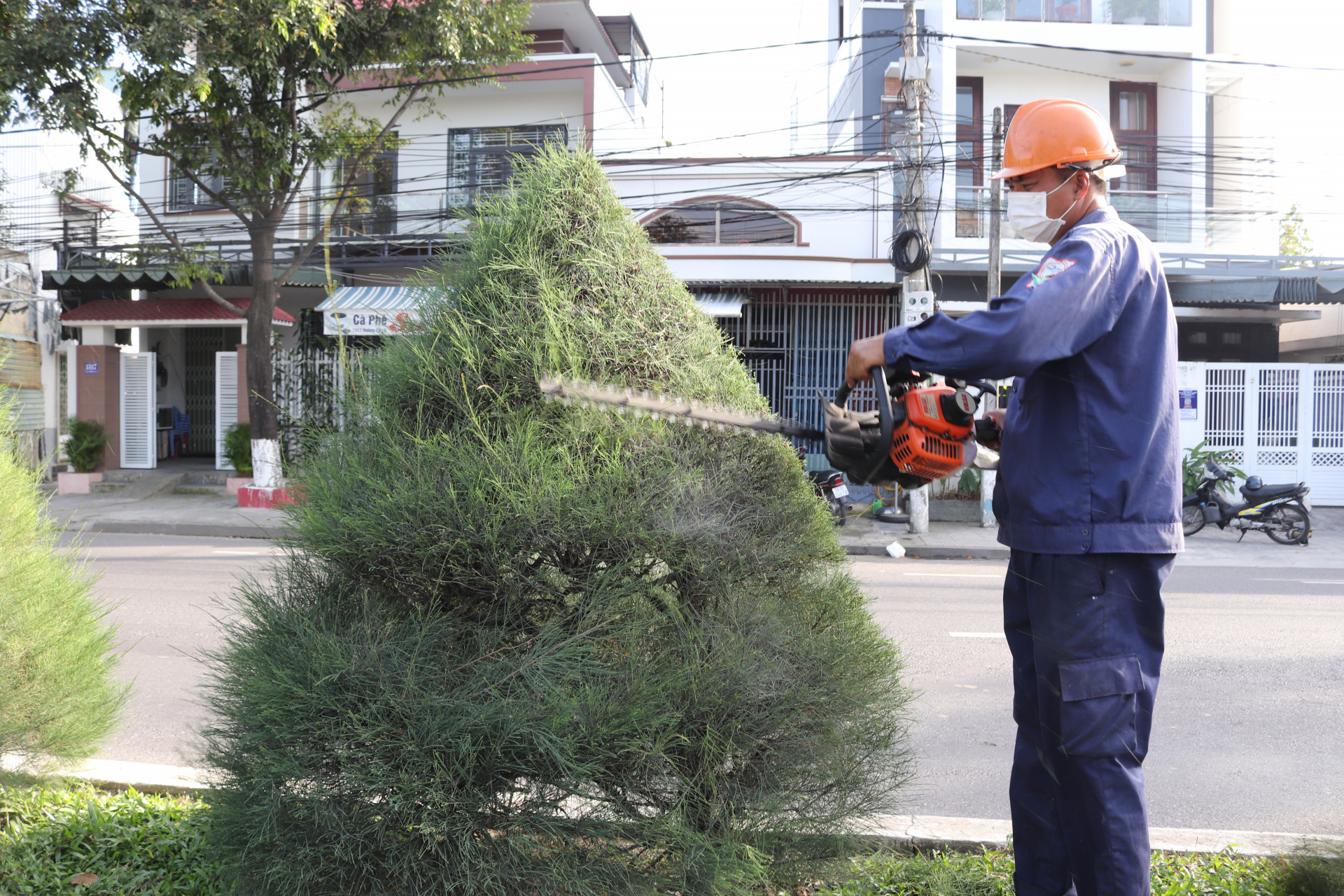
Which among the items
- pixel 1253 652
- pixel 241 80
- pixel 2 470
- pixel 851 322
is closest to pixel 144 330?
pixel 241 80

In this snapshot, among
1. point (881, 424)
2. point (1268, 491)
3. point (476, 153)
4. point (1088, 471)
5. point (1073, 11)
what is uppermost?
point (1073, 11)

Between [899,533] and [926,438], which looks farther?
[899,533]

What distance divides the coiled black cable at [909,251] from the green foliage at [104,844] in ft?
31.5

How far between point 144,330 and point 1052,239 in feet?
72.0

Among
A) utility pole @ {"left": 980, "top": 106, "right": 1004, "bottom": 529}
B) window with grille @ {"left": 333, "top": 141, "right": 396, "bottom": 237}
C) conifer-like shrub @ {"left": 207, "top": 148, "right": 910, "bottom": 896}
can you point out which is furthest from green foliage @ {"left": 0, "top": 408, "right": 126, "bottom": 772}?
window with grille @ {"left": 333, "top": 141, "right": 396, "bottom": 237}

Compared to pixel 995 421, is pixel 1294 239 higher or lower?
higher

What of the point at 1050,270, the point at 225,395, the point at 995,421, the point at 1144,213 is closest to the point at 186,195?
the point at 225,395

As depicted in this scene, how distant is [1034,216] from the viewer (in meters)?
2.26

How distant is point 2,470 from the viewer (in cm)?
287

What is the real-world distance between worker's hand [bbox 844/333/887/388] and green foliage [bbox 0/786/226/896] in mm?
1875

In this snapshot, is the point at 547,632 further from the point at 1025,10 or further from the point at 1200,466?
the point at 1025,10

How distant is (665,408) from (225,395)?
17.2 metres

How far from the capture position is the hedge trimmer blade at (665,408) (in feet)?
6.28

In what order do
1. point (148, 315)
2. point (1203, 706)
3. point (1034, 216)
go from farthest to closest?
point (148, 315), point (1203, 706), point (1034, 216)
